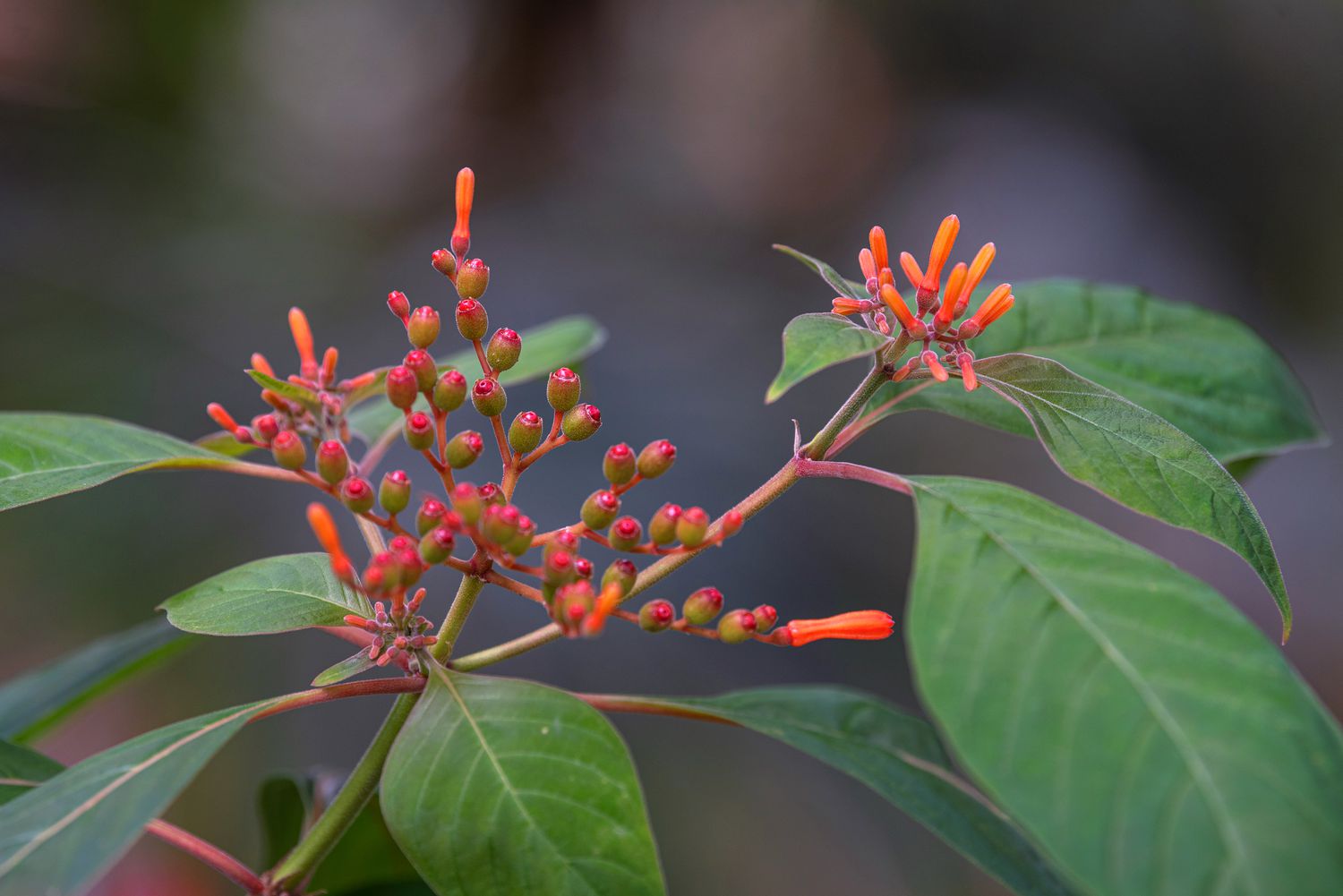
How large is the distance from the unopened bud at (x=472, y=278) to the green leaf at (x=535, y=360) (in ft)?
0.92

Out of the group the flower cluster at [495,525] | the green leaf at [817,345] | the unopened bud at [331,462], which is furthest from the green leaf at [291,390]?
the green leaf at [817,345]

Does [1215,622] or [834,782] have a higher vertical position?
[1215,622]

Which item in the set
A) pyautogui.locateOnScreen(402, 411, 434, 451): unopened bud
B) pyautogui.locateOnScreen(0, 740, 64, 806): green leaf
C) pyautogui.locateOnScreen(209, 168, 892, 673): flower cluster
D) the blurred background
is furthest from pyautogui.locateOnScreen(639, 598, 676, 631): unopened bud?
A: the blurred background

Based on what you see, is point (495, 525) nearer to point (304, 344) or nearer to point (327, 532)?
point (327, 532)

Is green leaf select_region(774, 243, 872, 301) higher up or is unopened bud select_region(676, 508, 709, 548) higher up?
green leaf select_region(774, 243, 872, 301)

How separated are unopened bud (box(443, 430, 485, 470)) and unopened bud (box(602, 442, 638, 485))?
0.10 metres

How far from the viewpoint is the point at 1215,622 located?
54 centimetres

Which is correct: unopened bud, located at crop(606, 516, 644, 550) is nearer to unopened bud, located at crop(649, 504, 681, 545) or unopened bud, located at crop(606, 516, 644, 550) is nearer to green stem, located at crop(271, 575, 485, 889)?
unopened bud, located at crop(649, 504, 681, 545)

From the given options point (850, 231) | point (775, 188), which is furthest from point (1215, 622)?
point (775, 188)

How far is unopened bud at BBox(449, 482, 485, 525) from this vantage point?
0.65 metres

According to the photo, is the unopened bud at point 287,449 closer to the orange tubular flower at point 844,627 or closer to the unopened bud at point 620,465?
the unopened bud at point 620,465

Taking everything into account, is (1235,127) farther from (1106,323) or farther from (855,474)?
(855,474)

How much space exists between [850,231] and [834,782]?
83.4 inches

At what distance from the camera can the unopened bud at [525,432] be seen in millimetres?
727
